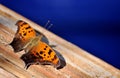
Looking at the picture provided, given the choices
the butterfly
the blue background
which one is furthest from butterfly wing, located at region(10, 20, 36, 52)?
the blue background

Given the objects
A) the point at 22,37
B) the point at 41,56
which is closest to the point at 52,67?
the point at 41,56

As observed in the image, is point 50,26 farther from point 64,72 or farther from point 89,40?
point 64,72

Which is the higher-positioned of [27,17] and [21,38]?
[27,17]

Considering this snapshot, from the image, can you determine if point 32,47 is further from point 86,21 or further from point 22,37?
point 86,21

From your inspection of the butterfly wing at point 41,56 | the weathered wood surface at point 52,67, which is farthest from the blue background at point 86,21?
the butterfly wing at point 41,56

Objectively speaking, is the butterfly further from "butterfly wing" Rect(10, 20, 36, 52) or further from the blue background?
the blue background

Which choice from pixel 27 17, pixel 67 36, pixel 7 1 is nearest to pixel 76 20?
pixel 67 36

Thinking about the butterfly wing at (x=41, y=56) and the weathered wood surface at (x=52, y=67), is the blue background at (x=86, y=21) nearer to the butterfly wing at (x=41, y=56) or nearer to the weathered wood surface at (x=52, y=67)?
the weathered wood surface at (x=52, y=67)
